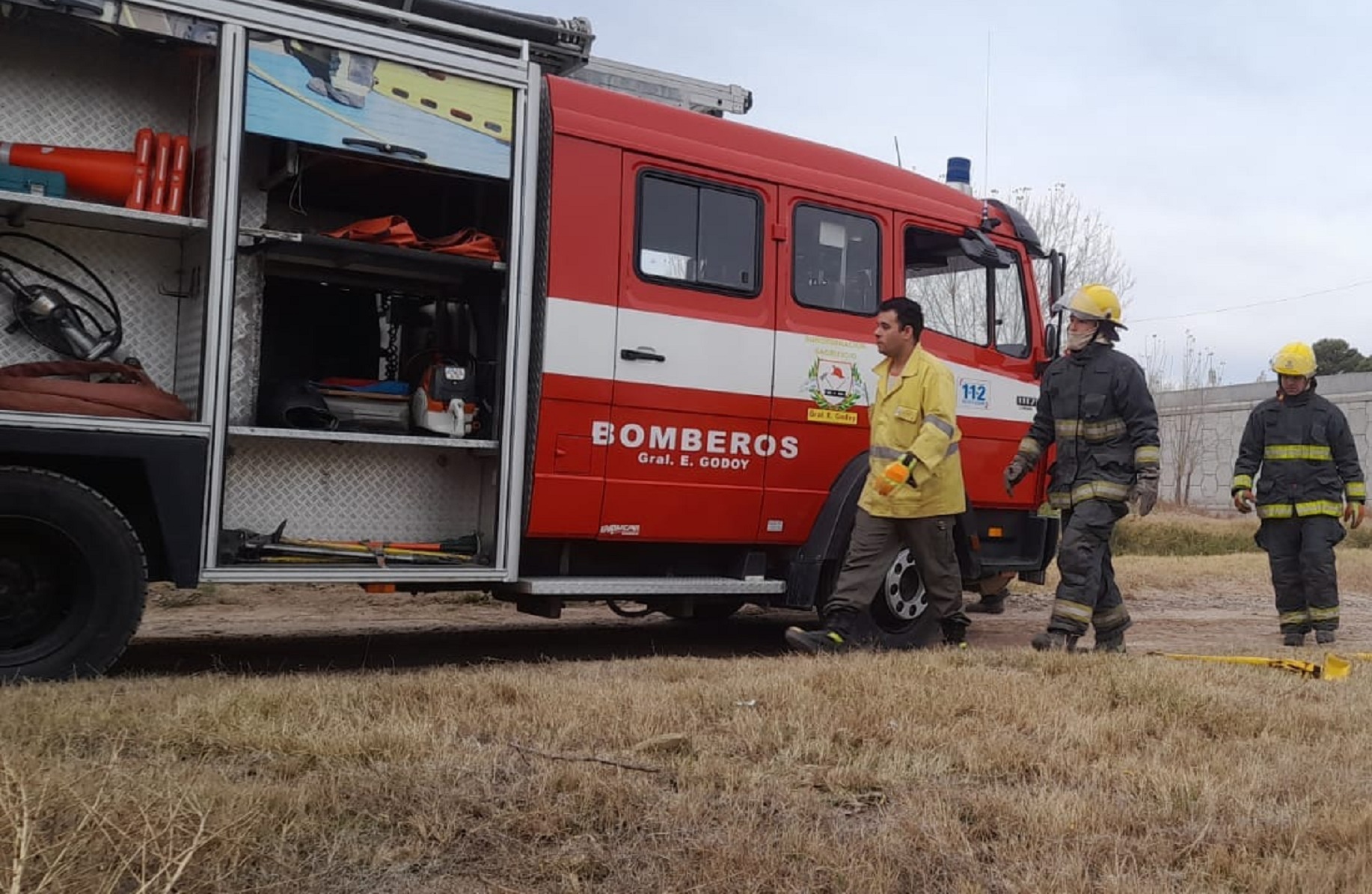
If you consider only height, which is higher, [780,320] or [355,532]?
[780,320]

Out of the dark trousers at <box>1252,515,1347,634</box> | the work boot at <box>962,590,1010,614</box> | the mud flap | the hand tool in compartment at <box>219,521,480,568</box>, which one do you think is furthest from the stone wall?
the hand tool in compartment at <box>219,521,480,568</box>

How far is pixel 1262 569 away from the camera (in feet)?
45.8

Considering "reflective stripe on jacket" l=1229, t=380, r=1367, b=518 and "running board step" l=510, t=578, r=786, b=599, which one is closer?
"running board step" l=510, t=578, r=786, b=599

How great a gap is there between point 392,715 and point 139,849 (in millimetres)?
1351

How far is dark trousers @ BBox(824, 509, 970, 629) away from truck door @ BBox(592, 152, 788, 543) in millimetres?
547

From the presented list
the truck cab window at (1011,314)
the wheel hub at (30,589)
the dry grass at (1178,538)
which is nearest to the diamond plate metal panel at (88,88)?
the wheel hub at (30,589)

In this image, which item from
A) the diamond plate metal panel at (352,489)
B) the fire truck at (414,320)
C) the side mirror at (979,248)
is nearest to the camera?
the fire truck at (414,320)

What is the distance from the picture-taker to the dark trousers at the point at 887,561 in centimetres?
677

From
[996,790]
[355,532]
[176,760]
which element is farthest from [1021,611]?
[176,760]

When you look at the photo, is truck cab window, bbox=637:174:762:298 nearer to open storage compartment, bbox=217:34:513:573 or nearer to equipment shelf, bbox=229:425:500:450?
open storage compartment, bbox=217:34:513:573

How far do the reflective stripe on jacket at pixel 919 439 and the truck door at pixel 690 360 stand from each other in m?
0.54

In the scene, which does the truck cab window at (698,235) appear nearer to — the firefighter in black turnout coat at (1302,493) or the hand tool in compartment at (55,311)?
the hand tool in compartment at (55,311)

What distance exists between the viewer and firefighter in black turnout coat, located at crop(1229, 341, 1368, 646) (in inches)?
332

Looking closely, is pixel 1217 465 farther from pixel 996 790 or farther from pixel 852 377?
pixel 996 790
